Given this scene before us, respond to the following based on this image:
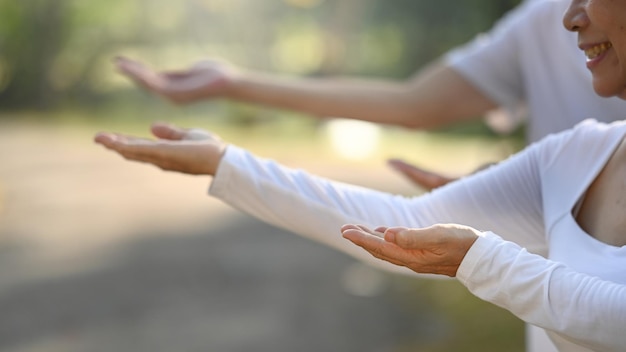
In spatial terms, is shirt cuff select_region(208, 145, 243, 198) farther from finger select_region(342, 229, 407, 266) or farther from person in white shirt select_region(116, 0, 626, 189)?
person in white shirt select_region(116, 0, 626, 189)

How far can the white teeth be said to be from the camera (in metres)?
1.55

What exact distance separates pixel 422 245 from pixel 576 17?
19.1 inches

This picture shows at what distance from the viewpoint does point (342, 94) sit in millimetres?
2607

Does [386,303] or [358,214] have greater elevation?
[358,214]

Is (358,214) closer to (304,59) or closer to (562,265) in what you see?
(562,265)

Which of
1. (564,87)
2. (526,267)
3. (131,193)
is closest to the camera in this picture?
(526,267)

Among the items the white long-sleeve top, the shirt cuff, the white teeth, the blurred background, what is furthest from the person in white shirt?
the shirt cuff

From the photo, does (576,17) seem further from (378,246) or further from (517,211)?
(378,246)

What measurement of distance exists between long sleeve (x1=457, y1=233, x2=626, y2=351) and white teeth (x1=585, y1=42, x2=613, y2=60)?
376mm

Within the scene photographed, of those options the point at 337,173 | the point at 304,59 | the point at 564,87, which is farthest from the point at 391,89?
the point at 304,59

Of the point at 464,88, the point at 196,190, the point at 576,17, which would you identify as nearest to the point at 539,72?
the point at 464,88

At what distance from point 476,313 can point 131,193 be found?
329cm

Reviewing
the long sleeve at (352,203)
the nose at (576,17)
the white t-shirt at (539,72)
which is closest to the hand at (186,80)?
the white t-shirt at (539,72)

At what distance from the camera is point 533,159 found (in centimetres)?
176
